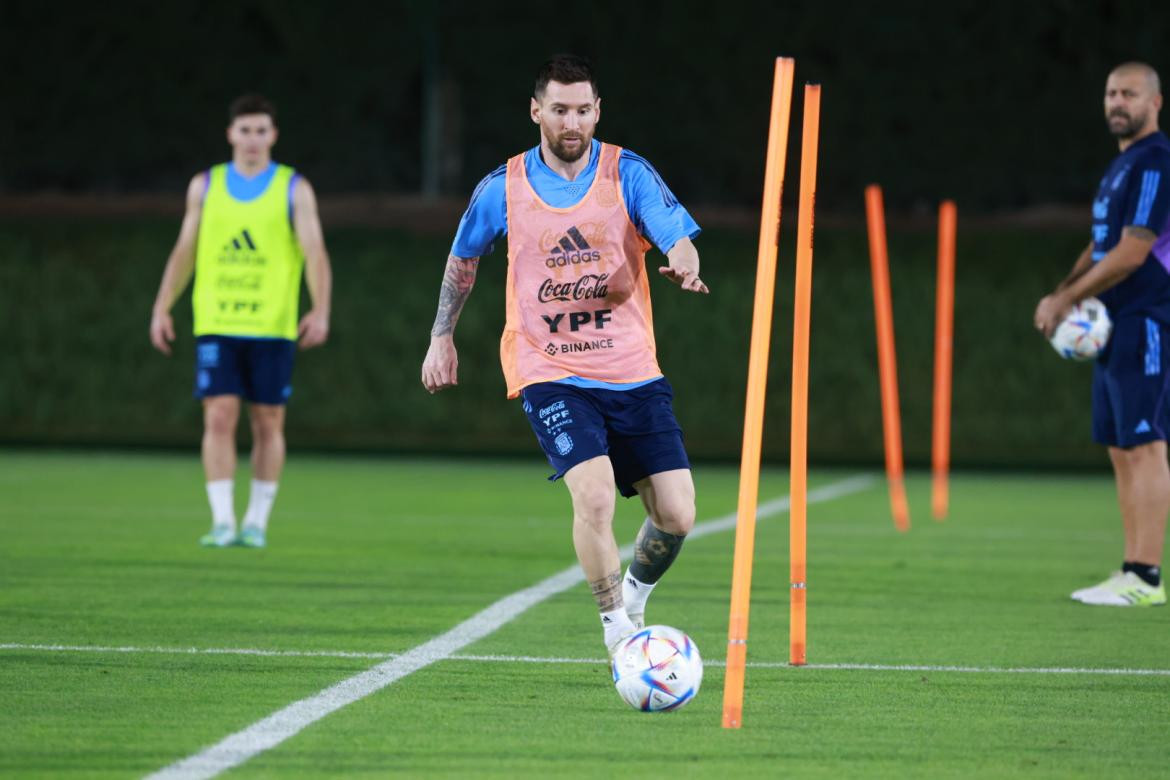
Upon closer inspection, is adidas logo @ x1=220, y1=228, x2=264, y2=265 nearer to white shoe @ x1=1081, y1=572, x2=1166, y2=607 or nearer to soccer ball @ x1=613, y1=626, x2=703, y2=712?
white shoe @ x1=1081, y1=572, x2=1166, y2=607

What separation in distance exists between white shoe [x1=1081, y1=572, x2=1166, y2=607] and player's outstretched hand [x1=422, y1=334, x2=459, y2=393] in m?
3.50

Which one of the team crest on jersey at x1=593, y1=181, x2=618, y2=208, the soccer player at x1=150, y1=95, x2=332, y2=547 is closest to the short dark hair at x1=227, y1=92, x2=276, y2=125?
the soccer player at x1=150, y1=95, x2=332, y2=547

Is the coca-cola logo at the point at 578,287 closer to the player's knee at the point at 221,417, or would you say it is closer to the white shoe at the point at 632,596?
the white shoe at the point at 632,596

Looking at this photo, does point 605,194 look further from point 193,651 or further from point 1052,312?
point 1052,312

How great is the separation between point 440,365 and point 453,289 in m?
0.30

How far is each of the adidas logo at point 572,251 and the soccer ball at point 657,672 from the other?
127 centimetres

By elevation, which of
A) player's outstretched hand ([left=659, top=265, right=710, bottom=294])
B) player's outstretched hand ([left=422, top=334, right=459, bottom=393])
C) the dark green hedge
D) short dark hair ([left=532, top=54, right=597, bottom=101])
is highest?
short dark hair ([left=532, top=54, right=597, bottom=101])

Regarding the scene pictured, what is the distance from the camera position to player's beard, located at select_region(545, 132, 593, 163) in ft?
19.2

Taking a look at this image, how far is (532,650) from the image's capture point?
6.45m

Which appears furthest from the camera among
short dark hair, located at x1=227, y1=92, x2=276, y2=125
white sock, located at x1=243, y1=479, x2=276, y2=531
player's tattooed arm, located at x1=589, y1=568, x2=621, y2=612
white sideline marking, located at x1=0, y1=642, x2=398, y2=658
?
white sock, located at x1=243, y1=479, x2=276, y2=531

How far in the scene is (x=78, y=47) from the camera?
70.3 ft

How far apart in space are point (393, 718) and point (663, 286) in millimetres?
15635

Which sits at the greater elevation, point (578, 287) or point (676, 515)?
point (578, 287)

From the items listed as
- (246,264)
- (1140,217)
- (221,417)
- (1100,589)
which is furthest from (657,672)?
(246,264)
